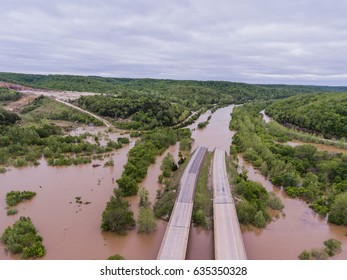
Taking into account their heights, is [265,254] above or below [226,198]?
below

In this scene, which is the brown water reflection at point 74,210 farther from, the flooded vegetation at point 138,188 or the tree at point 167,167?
the tree at point 167,167

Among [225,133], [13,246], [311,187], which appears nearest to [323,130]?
[225,133]

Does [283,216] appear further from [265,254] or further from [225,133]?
[225,133]

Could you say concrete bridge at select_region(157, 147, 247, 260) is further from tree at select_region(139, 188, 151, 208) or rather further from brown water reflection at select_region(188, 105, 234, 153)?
brown water reflection at select_region(188, 105, 234, 153)

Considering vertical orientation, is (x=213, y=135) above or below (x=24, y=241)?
above

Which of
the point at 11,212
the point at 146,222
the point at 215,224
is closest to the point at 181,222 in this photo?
the point at 215,224

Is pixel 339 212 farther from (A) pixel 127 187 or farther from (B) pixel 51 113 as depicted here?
(B) pixel 51 113
